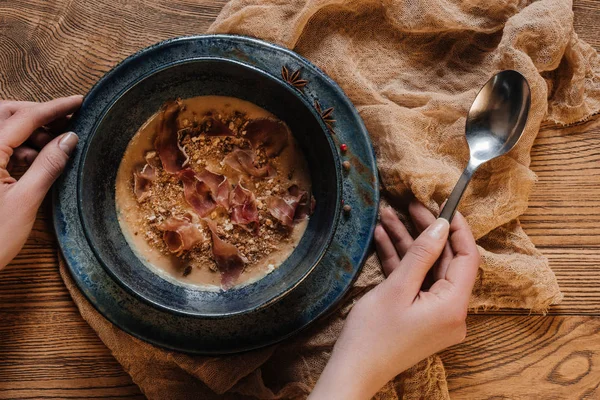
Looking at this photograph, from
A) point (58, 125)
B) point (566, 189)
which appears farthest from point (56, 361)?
point (566, 189)

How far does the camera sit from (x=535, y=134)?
115 centimetres

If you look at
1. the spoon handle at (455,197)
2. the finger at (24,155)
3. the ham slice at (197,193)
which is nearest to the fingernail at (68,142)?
the finger at (24,155)

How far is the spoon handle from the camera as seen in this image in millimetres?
1037

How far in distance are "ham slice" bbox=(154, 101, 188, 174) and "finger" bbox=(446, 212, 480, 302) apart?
22.6 inches

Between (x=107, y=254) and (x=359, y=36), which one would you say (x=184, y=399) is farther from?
(x=359, y=36)

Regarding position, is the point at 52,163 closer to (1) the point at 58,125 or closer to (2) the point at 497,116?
(1) the point at 58,125

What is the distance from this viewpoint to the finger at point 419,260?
96cm

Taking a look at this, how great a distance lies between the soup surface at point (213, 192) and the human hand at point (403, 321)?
8.7 inches

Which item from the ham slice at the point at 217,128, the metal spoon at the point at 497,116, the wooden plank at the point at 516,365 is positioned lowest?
the wooden plank at the point at 516,365

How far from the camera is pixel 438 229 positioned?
3.21ft

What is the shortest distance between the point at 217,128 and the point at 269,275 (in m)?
0.33

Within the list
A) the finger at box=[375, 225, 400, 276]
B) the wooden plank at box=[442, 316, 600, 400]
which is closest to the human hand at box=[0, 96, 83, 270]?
the finger at box=[375, 225, 400, 276]

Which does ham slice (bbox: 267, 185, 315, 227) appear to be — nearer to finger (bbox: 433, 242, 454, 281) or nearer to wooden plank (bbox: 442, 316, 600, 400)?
finger (bbox: 433, 242, 454, 281)

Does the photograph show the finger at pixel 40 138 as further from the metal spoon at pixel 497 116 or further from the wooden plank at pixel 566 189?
the wooden plank at pixel 566 189
